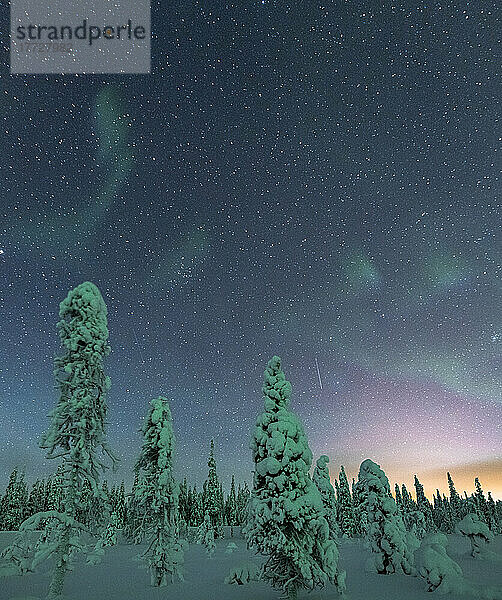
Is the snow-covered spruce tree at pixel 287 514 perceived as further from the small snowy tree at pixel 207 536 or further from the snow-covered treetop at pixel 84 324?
the small snowy tree at pixel 207 536

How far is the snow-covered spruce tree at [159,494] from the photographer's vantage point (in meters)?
25.2

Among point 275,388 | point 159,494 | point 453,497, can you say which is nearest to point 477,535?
point 159,494

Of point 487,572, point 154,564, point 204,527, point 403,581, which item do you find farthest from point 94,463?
point 204,527

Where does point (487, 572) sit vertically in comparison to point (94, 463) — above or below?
below

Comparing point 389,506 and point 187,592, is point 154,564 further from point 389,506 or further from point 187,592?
point 389,506

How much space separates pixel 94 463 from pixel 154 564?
11.0 m

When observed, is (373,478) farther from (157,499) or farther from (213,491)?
(213,491)

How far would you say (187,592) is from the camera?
2244cm

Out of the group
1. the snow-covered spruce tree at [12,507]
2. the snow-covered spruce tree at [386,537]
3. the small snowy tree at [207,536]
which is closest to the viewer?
the snow-covered spruce tree at [386,537]

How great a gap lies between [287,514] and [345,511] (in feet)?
272

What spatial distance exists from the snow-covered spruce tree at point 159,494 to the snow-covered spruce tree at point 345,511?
233ft

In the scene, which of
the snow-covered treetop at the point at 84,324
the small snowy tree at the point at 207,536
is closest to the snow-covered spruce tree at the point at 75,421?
the snow-covered treetop at the point at 84,324

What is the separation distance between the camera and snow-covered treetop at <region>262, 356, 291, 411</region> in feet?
66.5

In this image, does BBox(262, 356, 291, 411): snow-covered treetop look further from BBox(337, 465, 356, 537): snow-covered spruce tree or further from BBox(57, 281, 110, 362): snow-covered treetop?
BBox(337, 465, 356, 537): snow-covered spruce tree
